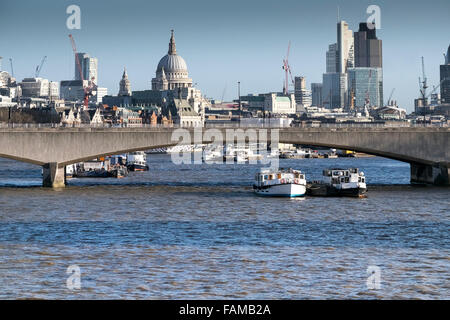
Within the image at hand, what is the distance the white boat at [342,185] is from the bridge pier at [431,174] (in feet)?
51.5

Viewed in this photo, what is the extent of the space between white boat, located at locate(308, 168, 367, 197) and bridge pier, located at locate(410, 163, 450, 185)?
51.5ft

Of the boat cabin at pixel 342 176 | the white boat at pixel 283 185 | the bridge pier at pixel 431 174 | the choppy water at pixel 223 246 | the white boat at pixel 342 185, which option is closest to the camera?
the choppy water at pixel 223 246

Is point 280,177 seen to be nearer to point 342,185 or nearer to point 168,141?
point 342,185

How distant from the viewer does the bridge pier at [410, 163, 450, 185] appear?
98.4 m

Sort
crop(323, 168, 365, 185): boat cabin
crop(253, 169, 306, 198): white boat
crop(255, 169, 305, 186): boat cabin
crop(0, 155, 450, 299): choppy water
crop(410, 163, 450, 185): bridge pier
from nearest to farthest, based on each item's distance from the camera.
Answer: crop(0, 155, 450, 299): choppy water
crop(253, 169, 306, 198): white boat
crop(255, 169, 305, 186): boat cabin
crop(323, 168, 365, 185): boat cabin
crop(410, 163, 450, 185): bridge pier

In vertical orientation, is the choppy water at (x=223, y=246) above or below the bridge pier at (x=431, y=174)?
below

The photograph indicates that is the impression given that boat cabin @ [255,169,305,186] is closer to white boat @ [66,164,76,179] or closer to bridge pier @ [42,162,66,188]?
bridge pier @ [42,162,66,188]

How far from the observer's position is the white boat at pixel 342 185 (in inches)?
3275

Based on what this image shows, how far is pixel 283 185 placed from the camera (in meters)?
83.2

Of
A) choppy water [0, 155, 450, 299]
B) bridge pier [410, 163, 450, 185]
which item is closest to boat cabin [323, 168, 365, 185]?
choppy water [0, 155, 450, 299]

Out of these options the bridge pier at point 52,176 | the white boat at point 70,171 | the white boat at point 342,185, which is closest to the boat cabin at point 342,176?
the white boat at point 342,185

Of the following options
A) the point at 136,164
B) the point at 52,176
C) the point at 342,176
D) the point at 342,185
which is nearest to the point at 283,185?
the point at 342,185

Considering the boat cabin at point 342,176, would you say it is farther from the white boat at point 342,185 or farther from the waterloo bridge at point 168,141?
the waterloo bridge at point 168,141

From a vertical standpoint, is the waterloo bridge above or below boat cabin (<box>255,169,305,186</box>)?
above
